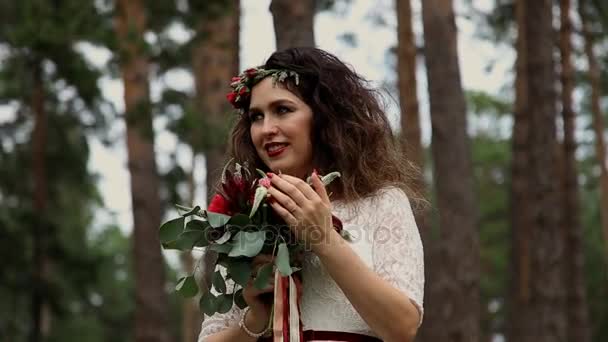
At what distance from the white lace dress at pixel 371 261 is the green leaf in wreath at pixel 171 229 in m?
0.43

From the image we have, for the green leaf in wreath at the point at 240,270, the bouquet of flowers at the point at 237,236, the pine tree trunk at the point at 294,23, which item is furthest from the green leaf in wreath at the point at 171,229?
the pine tree trunk at the point at 294,23

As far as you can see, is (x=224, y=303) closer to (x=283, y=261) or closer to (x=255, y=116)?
(x=283, y=261)

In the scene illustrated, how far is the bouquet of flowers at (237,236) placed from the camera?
130 inches

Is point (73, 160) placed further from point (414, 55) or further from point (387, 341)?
point (387, 341)

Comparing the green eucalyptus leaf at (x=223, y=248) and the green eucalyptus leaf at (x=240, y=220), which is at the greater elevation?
the green eucalyptus leaf at (x=240, y=220)

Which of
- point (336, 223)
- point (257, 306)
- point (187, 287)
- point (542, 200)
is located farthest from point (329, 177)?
point (542, 200)

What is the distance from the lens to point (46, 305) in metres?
20.5

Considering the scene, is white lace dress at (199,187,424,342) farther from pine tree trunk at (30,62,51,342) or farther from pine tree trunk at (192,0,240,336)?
pine tree trunk at (30,62,51,342)

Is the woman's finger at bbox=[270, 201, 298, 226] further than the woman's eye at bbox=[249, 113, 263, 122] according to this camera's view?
No

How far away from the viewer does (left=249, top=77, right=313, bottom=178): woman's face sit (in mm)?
3625

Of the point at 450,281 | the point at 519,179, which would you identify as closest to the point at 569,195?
the point at 519,179

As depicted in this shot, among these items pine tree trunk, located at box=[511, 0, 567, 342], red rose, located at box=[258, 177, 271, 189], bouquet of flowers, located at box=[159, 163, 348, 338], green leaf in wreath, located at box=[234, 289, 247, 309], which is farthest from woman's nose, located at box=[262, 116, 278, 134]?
pine tree trunk, located at box=[511, 0, 567, 342]

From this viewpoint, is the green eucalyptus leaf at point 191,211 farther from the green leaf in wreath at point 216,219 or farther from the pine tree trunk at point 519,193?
the pine tree trunk at point 519,193

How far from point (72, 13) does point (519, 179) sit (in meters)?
7.83
